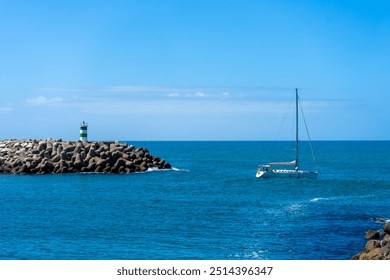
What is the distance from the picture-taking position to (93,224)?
104 feet

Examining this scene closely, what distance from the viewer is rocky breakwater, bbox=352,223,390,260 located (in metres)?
19.3

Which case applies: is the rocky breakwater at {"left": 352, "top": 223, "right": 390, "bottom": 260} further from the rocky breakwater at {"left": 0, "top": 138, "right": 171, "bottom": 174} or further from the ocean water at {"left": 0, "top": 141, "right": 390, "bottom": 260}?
the rocky breakwater at {"left": 0, "top": 138, "right": 171, "bottom": 174}

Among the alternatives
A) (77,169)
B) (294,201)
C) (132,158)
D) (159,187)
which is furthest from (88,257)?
(132,158)

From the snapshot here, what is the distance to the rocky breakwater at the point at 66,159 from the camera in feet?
206

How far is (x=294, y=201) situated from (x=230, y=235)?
55.0 feet

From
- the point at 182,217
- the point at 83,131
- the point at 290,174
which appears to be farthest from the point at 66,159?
the point at 182,217

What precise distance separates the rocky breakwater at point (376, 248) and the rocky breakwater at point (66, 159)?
135 feet

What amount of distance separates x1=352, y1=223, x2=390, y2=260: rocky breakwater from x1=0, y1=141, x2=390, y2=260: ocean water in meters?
0.84

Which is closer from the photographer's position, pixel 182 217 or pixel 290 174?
pixel 182 217

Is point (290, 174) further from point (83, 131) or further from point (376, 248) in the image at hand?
point (376, 248)

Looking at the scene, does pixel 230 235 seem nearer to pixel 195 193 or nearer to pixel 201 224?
pixel 201 224

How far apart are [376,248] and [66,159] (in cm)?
4826

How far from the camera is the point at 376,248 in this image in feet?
69.8
